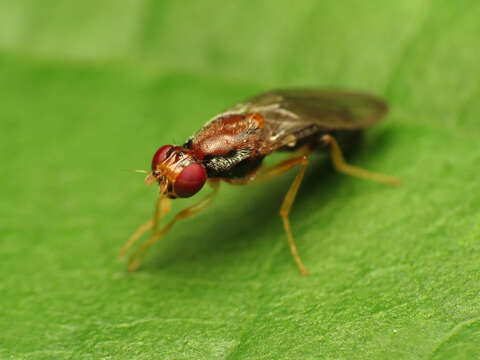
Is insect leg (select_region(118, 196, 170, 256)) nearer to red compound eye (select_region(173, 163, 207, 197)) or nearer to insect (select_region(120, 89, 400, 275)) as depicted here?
insect (select_region(120, 89, 400, 275))

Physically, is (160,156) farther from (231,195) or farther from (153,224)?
(231,195)

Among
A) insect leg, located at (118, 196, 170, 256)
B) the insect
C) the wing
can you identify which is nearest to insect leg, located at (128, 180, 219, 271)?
the insect

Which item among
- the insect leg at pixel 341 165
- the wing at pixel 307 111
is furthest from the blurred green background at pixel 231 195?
the wing at pixel 307 111

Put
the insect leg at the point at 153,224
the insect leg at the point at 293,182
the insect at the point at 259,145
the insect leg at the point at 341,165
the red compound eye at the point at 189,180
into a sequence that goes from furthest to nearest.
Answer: the insect leg at the point at 341,165
the insect leg at the point at 153,224
the insect leg at the point at 293,182
the insect at the point at 259,145
the red compound eye at the point at 189,180

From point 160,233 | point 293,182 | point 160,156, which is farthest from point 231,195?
point 160,156

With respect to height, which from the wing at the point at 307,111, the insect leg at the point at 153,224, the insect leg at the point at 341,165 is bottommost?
the insect leg at the point at 341,165

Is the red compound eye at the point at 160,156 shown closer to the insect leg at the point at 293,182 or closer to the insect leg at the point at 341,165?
the insect leg at the point at 293,182
